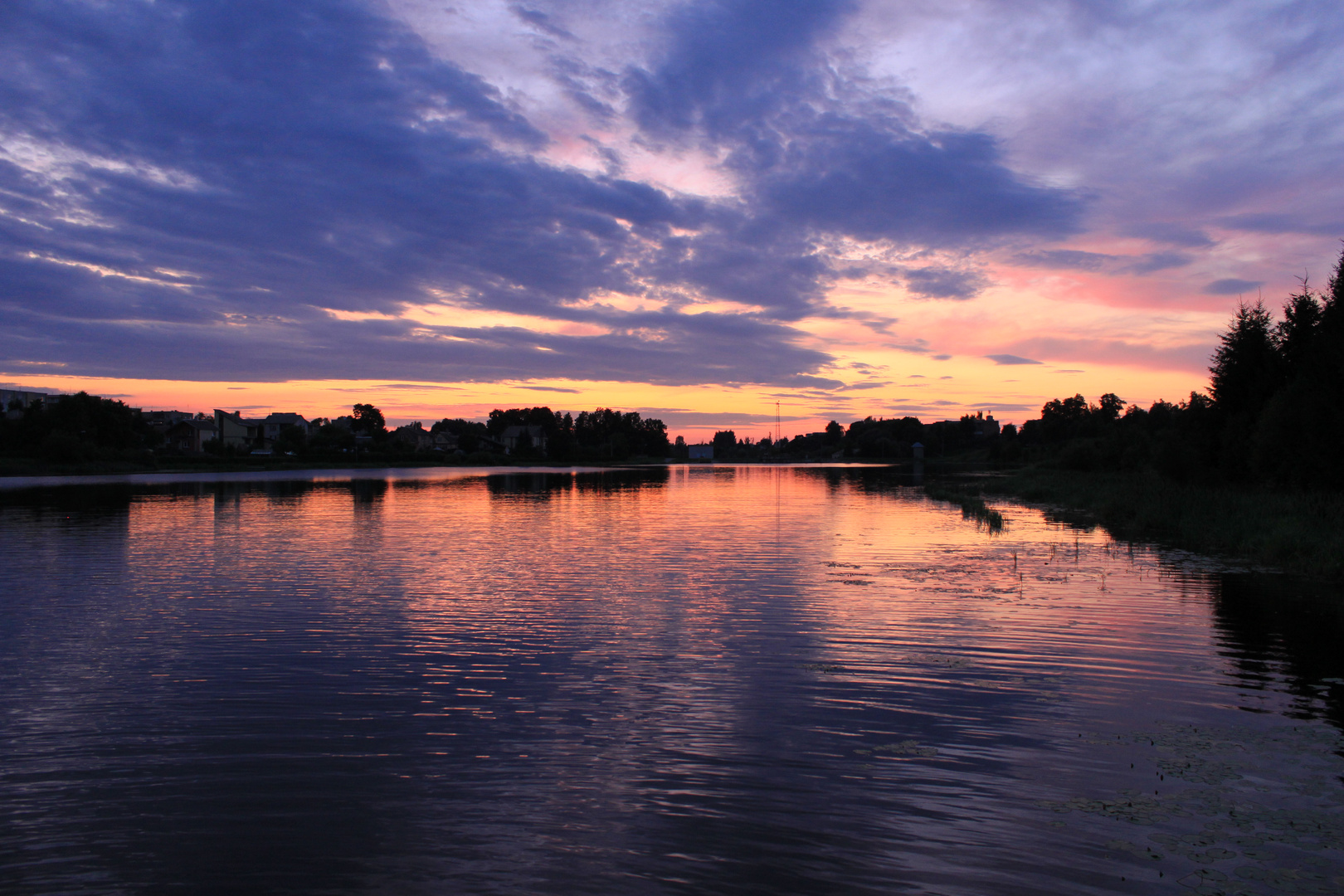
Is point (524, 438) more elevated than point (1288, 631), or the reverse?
point (524, 438)

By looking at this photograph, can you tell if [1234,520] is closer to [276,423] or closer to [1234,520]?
[1234,520]

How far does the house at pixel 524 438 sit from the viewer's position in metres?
182

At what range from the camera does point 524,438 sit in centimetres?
18375

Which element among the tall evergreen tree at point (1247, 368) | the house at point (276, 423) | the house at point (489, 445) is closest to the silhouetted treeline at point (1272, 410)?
the tall evergreen tree at point (1247, 368)

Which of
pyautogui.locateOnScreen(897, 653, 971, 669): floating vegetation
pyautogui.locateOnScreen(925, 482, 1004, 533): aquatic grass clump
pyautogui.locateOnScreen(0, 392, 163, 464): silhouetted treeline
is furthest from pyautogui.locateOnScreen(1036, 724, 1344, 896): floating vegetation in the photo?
pyautogui.locateOnScreen(0, 392, 163, 464): silhouetted treeline

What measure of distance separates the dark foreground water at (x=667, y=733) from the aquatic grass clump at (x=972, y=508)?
12.8 meters

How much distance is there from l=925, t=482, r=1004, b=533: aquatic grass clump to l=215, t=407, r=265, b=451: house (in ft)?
450

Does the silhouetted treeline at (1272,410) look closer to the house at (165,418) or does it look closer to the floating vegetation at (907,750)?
the floating vegetation at (907,750)

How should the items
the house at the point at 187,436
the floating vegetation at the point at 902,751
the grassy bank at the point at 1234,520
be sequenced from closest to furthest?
the floating vegetation at the point at 902,751, the grassy bank at the point at 1234,520, the house at the point at 187,436

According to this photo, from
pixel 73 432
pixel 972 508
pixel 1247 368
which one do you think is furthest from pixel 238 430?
pixel 1247 368

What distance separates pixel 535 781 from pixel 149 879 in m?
3.35

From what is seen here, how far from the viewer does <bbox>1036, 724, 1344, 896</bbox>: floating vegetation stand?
6137 millimetres

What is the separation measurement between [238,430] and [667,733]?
7306 inches

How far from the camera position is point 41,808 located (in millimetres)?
7375
